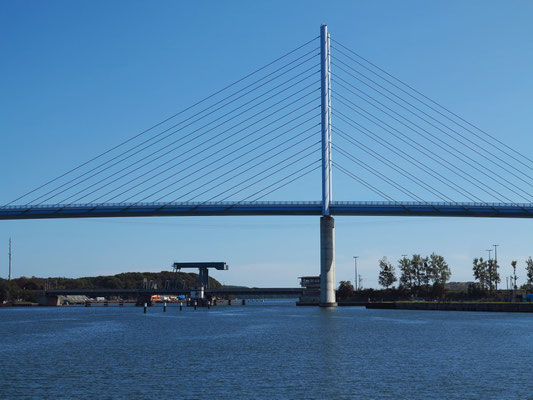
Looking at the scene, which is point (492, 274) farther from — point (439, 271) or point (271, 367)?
point (271, 367)

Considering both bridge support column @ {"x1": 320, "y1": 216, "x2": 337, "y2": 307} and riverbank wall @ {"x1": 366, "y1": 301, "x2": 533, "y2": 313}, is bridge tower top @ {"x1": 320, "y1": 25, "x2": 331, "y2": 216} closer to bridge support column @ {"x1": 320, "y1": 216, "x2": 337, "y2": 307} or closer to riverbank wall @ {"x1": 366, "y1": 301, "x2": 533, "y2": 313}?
bridge support column @ {"x1": 320, "y1": 216, "x2": 337, "y2": 307}

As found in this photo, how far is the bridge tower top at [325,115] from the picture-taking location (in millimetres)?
108125

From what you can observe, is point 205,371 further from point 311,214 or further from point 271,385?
point 311,214

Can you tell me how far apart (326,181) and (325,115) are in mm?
10719

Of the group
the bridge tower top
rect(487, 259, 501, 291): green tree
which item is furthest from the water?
rect(487, 259, 501, 291): green tree

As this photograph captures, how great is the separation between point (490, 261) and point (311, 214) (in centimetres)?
7580

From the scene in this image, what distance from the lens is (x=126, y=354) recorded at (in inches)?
1726

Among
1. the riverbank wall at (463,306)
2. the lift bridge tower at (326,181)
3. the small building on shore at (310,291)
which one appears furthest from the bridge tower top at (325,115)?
the small building on shore at (310,291)

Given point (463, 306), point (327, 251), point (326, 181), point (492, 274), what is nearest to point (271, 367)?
point (326, 181)

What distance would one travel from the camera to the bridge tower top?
10812 centimetres

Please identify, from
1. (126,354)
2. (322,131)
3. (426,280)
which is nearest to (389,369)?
(126,354)

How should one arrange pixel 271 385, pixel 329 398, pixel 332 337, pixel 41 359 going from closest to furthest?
pixel 329 398, pixel 271 385, pixel 41 359, pixel 332 337

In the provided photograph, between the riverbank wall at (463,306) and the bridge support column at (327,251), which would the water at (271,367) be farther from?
the riverbank wall at (463,306)

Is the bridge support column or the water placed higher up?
the bridge support column
